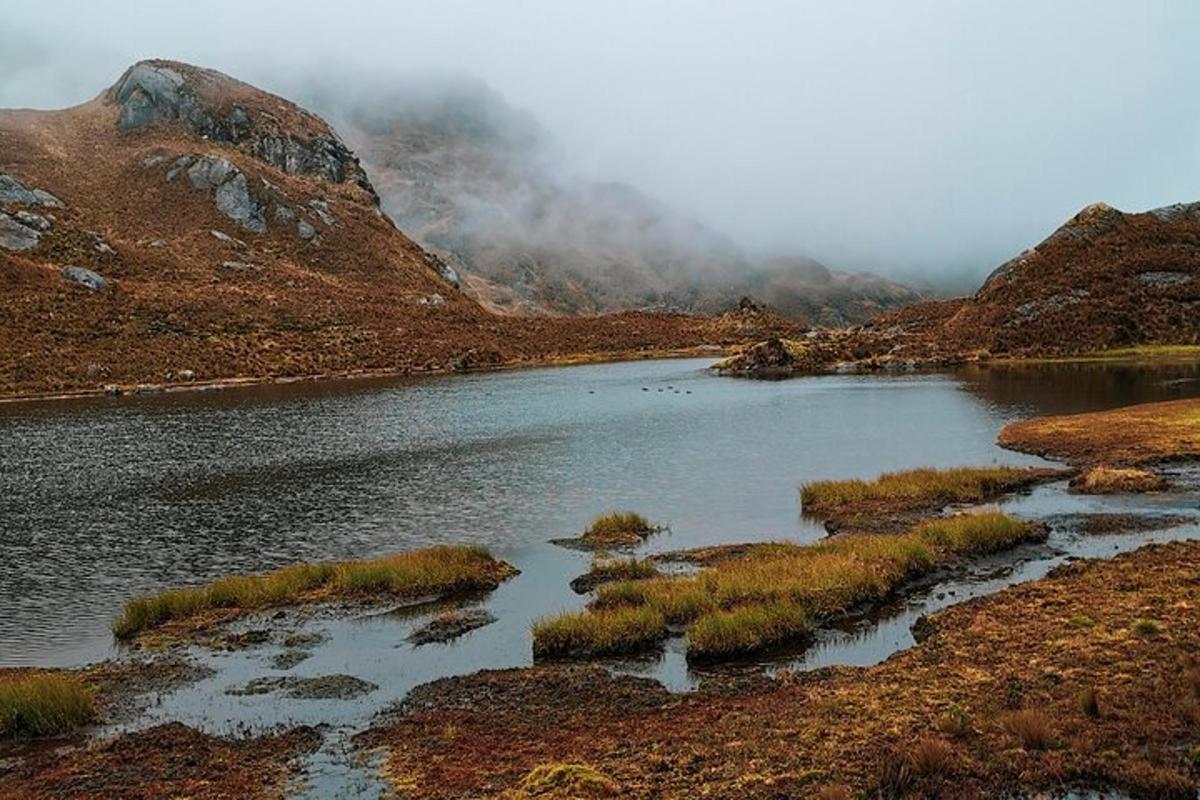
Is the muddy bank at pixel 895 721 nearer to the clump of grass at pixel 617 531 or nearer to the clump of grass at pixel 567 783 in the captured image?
the clump of grass at pixel 567 783

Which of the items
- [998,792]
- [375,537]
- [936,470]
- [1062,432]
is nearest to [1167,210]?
[1062,432]

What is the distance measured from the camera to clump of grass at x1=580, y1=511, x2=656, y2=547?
40812mm

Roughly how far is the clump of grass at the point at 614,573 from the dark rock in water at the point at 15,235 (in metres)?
175

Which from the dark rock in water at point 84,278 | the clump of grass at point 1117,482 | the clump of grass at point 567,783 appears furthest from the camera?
the dark rock in water at point 84,278

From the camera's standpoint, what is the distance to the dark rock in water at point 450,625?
2916 cm

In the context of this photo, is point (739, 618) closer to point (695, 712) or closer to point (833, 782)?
point (695, 712)

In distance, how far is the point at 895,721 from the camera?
18859 millimetres

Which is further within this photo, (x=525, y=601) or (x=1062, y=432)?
(x=1062, y=432)

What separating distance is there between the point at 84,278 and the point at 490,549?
151397 millimetres

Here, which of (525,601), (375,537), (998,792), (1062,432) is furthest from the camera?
(1062,432)

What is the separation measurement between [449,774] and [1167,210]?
188873 millimetres

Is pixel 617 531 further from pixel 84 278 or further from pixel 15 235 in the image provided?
pixel 15 235

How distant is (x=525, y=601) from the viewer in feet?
107

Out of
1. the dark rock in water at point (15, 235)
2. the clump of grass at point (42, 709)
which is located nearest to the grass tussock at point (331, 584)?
the clump of grass at point (42, 709)
